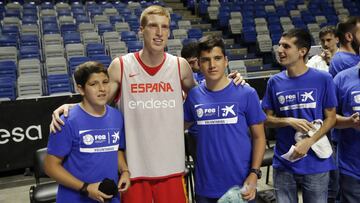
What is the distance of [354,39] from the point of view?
110 inches

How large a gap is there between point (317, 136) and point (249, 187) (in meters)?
0.55

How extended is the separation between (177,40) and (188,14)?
4674mm

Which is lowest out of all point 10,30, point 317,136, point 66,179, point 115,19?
point 66,179

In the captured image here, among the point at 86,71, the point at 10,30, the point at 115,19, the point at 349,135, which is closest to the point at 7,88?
the point at 10,30

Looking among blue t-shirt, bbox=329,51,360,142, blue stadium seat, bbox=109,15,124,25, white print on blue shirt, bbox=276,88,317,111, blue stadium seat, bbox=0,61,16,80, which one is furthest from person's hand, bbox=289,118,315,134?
blue stadium seat, bbox=109,15,124,25

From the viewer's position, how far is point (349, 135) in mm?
2322

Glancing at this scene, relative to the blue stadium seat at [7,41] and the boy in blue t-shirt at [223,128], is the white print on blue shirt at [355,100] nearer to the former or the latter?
the boy in blue t-shirt at [223,128]

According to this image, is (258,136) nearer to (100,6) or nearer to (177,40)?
(177,40)

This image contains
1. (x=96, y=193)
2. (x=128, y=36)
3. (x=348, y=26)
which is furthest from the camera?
(x=128, y=36)

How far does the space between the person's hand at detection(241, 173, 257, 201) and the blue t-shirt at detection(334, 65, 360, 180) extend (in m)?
0.72

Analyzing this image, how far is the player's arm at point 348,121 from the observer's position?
2091mm

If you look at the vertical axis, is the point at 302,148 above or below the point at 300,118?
below

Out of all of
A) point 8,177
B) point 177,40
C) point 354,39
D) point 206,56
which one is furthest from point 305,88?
point 177,40

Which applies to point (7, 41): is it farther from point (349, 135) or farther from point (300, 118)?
point (349, 135)
